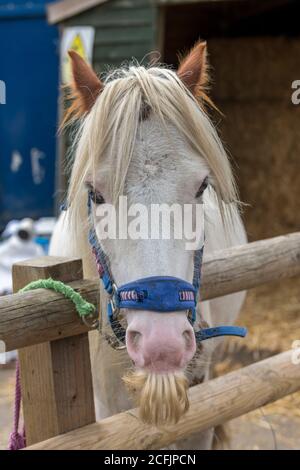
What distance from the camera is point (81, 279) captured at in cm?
182

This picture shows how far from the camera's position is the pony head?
4.68 feet

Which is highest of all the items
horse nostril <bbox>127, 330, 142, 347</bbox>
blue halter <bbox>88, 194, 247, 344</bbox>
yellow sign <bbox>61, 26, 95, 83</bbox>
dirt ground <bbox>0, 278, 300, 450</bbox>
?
yellow sign <bbox>61, 26, 95, 83</bbox>

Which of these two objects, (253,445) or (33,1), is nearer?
(253,445)

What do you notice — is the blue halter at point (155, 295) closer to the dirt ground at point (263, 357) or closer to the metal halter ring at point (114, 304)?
the metal halter ring at point (114, 304)

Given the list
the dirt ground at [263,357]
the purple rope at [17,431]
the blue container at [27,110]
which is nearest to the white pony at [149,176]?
the purple rope at [17,431]

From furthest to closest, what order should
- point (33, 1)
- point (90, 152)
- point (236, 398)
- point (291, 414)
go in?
point (33, 1)
point (291, 414)
point (236, 398)
point (90, 152)

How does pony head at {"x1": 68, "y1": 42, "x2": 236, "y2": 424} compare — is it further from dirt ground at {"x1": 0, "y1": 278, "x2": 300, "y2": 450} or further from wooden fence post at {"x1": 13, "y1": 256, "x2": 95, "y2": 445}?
dirt ground at {"x1": 0, "y1": 278, "x2": 300, "y2": 450}

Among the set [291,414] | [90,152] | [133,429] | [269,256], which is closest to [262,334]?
[291,414]

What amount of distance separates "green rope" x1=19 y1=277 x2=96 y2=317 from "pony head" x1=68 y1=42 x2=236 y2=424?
79mm

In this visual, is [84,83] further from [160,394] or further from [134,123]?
[160,394]

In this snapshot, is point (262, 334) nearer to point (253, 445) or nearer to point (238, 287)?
point (253, 445)

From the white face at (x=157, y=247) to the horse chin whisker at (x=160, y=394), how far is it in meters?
0.03

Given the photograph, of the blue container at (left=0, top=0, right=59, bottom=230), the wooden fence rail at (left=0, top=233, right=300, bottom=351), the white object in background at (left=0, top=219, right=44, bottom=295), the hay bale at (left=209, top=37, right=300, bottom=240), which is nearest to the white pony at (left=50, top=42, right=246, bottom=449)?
the wooden fence rail at (left=0, top=233, right=300, bottom=351)

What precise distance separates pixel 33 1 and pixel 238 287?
5.94m
